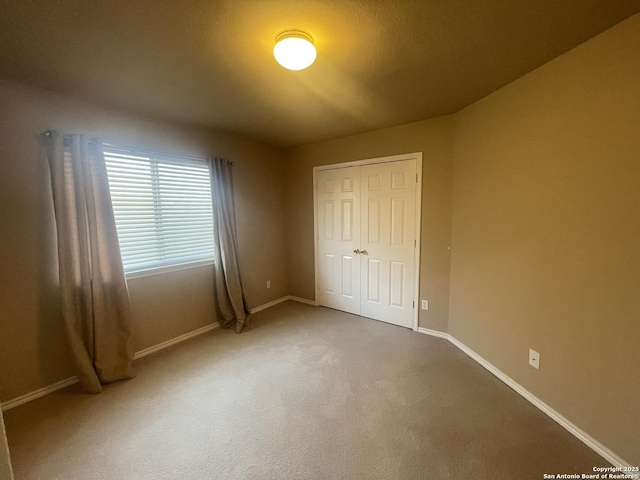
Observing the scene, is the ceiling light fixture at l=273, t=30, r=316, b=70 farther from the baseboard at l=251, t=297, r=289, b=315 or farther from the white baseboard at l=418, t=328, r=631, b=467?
the baseboard at l=251, t=297, r=289, b=315

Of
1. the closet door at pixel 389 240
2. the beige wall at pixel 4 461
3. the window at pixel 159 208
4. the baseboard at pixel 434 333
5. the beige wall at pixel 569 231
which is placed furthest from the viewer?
the closet door at pixel 389 240

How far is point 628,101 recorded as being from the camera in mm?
1375

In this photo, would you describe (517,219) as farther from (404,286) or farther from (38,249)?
(38,249)

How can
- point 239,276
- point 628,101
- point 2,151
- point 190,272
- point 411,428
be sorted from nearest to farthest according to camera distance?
point 628,101
point 411,428
point 2,151
point 190,272
point 239,276

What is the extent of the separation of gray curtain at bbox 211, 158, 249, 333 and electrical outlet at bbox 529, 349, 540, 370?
2.82 meters

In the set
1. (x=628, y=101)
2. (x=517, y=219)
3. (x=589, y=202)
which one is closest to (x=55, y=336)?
(x=517, y=219)

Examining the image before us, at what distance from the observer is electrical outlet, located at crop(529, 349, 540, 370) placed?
6.23 ft

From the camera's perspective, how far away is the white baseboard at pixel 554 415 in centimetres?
149

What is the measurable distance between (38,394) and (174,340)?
1042 millimetres

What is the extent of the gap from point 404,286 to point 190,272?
99.7 inches

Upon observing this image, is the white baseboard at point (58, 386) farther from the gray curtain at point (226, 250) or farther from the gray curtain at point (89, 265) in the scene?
the gray curtain at point (226, 250)

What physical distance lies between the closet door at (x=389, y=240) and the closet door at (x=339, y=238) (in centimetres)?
12

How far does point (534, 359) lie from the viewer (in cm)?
193

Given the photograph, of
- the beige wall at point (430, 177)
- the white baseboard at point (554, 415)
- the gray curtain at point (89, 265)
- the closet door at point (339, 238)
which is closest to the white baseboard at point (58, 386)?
the gray curtain at point (89, 265)
